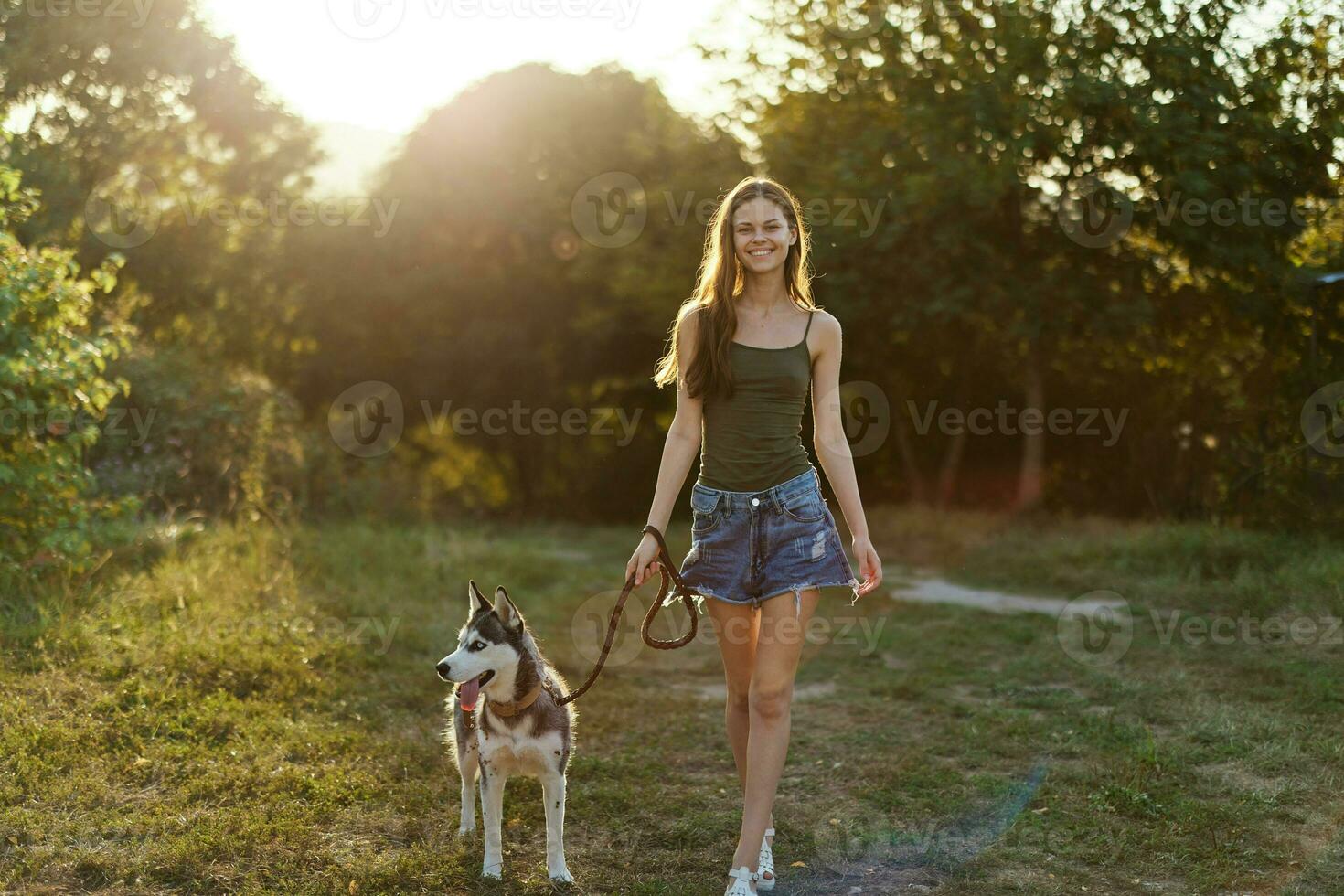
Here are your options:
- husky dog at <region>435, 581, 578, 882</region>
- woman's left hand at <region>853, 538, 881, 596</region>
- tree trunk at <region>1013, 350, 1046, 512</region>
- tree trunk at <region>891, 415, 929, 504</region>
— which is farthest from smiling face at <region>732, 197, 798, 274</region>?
tree trunk at <region>891, 415, 929, 504</region>

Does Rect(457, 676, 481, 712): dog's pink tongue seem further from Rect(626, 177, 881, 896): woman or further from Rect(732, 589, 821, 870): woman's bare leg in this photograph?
Rect(732, 589, 821, 870): woman's bare leg

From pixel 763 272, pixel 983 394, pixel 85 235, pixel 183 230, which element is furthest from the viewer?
pixel 183 230

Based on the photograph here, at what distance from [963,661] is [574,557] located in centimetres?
669

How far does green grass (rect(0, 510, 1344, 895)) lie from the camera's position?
14.9 ft

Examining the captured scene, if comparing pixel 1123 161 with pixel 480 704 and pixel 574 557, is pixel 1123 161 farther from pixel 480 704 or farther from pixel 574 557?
pixel 480 704

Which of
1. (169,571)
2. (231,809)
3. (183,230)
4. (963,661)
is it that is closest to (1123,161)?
(963,661)

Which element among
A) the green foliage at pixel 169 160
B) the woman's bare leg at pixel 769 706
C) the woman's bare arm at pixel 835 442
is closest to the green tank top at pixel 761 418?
the woman's bare arm at pixel 835 442

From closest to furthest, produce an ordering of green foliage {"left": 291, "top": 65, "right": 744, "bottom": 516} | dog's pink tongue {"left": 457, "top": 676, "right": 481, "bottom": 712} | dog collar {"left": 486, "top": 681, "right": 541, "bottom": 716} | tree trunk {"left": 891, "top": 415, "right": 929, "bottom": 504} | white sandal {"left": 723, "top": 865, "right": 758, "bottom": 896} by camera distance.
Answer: white sandal {"left": 723, "top": 865, "right": 758, "bottom": 896}, dog's pink tongue {"left": 457, "top": 676, "right": 481, "bottom": 712}, dog collar {"left": 486, "top": 681, "right": 541, "bottom": 716}, tree trunk {"left": 891, "top": 415, "right": 929, "bottom": 504}, green foliage {"left": 291, "top": 65, "right": 744, "bottom": 516}

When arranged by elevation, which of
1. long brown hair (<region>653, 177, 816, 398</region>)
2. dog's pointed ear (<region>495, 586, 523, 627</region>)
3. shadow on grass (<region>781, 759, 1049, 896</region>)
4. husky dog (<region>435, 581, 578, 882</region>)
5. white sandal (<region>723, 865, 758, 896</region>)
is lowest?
shadow on grass (<region>781, 759, 1049, 896</region>)

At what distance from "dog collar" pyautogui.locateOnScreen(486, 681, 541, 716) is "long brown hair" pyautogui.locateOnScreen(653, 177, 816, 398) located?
1309 millimetres

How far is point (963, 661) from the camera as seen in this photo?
327 inches

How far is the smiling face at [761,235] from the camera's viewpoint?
162 inches

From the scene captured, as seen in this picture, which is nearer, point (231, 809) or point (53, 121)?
point (231, 809)

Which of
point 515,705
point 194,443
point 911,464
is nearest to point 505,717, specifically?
point 515,705
